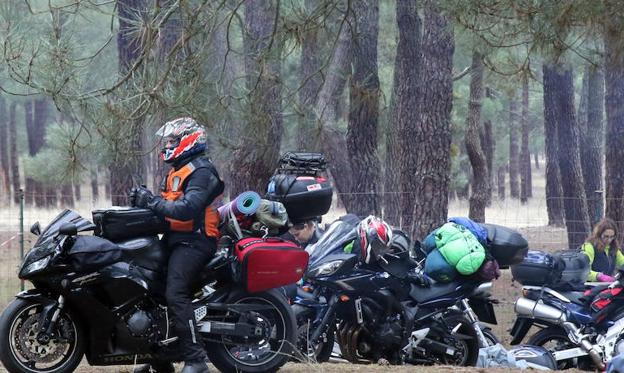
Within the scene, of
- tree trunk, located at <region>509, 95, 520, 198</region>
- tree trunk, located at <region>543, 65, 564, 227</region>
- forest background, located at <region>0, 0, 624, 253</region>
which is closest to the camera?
forest background, located at <region>0, 0, 624, 253</region>

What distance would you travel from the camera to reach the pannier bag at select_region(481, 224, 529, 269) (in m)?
9.55

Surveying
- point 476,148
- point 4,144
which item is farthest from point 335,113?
point 4,144

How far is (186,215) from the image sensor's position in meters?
7.21

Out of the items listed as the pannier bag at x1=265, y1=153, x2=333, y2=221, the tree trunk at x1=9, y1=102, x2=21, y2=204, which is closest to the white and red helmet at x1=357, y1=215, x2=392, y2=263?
the pannier bag at x1=265, y1=153, x2=333, y2=221

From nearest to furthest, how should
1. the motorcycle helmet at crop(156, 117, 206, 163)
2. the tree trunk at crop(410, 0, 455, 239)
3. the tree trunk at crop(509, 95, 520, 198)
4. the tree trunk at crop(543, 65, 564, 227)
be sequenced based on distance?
1. the motorcycle helmet at crop(156, 117, 206, 163)
2. the tree trunk at crop(410, 0, 455, 239)
3. the tree trunk at crop(543, 65, 564, 227)
4. the tree trunk at crop(509, 95, 520, 198)

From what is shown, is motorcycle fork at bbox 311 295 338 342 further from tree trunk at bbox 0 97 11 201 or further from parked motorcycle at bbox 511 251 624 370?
tree trunk at bbox 0 97 11 201

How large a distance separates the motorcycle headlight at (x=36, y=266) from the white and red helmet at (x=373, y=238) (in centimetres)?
295

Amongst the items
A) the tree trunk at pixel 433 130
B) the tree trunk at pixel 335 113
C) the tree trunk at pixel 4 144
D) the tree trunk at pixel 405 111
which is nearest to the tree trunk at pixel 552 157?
the tree trunk at pixel 335 113

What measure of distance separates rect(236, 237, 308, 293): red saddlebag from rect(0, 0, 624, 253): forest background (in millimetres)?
2003

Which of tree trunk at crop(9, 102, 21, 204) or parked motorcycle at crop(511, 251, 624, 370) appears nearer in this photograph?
parked motorcycle at crop(511, 251, 624, 370)

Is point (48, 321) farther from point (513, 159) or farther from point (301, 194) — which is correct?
point (513, 159)

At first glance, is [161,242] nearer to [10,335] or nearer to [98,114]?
[10,335]

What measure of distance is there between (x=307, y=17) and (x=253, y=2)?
4664mm

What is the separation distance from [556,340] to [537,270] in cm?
71
